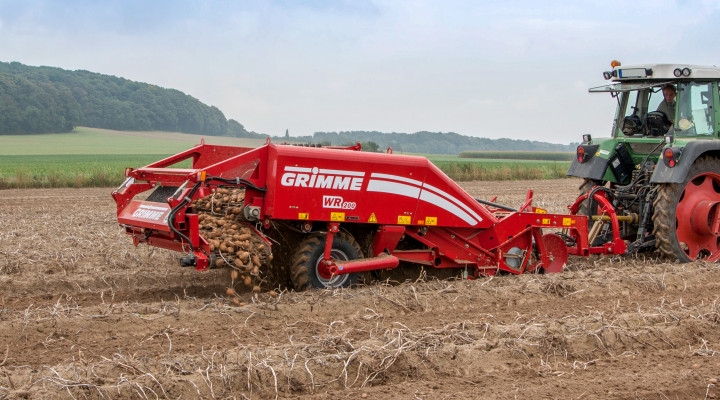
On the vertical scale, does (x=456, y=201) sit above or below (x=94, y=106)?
below

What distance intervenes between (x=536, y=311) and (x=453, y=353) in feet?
5.01

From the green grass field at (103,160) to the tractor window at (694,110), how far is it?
17713mm

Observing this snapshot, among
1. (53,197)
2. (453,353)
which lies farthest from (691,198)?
(53,197)

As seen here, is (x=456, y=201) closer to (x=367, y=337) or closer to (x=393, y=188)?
(x=393, y=188)

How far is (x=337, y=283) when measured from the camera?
6262 millimetres

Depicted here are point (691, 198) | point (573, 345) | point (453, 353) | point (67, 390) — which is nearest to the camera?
point (67, 390)

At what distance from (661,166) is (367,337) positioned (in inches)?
185

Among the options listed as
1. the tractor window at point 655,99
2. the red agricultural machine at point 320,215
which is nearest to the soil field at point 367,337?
the red agricultural machine at point 320,215

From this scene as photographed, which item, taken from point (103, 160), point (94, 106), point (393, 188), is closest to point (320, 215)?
point (393, 188)

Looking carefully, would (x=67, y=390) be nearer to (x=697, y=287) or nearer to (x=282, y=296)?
(x=282, y=296)

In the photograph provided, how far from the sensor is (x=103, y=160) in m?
38.6

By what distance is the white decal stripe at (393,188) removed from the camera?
6.13 m

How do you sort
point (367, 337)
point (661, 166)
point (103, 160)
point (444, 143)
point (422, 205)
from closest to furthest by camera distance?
1. point (367, 337)
2. point (422, 205)
3. point (661, 166)
4. point (103, 160)
5. point (444, 143)

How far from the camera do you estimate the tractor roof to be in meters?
7.91
